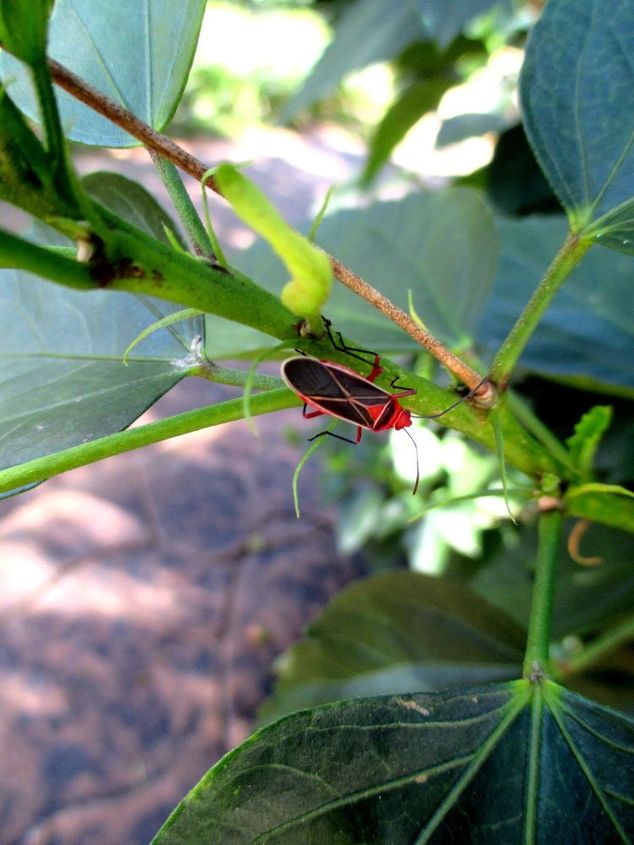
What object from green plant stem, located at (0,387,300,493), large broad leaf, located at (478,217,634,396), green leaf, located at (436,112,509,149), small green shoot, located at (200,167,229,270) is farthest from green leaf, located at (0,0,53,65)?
green leaf, located at (436,112,509,149)

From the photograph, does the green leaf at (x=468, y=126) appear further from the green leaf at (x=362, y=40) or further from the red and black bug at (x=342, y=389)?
the red and black bug at (x=342, y=389)

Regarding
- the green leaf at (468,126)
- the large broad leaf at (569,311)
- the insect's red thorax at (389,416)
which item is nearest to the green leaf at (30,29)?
the insect's red thorax at (389,416)

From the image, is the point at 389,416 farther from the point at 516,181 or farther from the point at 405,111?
the point at 405,111

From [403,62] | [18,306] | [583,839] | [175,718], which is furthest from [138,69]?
[175,718]

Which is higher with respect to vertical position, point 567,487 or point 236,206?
point 236,206

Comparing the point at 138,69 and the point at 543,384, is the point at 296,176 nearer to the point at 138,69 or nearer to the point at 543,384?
the point at 543,384

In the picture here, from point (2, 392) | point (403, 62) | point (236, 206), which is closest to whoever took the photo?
point (236, 206)
